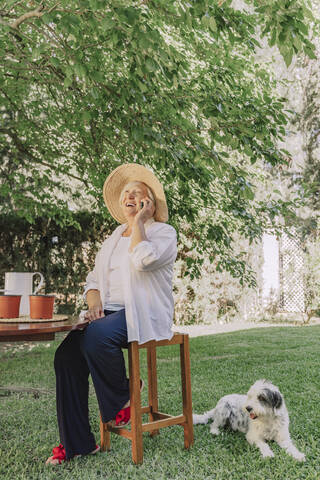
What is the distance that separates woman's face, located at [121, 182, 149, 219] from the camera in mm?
3217

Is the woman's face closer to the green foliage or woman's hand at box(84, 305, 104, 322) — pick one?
woman's hand at box(84, 305, 104, 322)

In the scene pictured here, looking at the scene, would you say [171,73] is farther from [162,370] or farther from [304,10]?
[162,370]

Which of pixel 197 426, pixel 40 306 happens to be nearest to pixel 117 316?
pixel 40 306

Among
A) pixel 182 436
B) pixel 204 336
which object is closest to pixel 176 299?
pixel 204 336

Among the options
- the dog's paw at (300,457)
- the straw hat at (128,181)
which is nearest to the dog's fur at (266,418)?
the dog's paw at (300,457)

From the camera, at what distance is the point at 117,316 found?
9.46ft

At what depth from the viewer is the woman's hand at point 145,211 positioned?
303 centimetres

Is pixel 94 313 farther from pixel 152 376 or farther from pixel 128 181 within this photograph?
pixel 128 181

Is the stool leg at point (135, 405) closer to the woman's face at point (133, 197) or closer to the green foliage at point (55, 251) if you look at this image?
the woman's face at point (133, 197)

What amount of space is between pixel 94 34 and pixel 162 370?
3.81 m

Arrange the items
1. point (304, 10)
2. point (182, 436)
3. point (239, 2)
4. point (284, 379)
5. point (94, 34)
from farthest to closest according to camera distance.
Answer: point (239, 2) < point (284, 379) < point (94, 34) < point (182, 436) < point (304, 10)

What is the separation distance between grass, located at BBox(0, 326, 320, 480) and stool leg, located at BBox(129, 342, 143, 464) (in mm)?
85

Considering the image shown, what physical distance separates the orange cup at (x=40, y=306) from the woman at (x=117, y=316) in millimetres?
273

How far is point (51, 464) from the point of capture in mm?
2898
